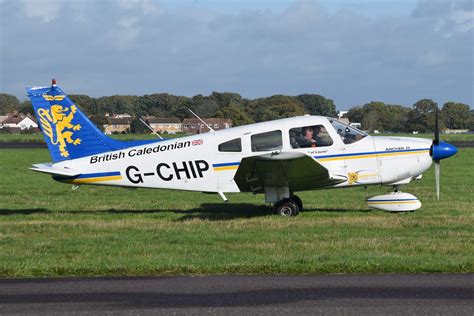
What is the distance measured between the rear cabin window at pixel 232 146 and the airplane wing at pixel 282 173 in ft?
2.22

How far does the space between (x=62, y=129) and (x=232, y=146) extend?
11.7ft

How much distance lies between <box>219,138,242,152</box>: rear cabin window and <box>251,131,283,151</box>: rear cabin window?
32 cm

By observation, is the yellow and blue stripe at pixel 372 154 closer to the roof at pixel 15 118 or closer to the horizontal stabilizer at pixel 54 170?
the horizontal stabilizer at pixel 54 170

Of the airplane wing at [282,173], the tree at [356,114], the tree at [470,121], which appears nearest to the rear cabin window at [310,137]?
the airplane wing at [282,173]

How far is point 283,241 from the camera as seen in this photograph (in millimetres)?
11500

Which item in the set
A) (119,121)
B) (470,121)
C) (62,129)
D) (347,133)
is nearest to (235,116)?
(62,129)

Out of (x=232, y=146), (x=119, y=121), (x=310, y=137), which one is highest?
(x=119, y=121)

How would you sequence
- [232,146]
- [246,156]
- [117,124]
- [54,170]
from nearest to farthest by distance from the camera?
1. [246,156]
2. [232,146]
3. [54,170]
4. [117,124]

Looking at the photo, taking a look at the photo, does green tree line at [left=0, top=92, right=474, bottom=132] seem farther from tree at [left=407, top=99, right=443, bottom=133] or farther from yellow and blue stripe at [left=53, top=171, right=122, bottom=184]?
yellow and blue stripe at [left=53, top=171, right=122, bottom=184]

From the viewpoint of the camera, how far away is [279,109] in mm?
48594

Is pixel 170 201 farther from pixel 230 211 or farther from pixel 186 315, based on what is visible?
pixel 186 315

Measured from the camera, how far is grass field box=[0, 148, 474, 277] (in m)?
9.26

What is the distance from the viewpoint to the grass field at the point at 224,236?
A: 364 inches

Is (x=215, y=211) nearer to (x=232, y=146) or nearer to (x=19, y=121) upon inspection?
(x=232, y=146)
